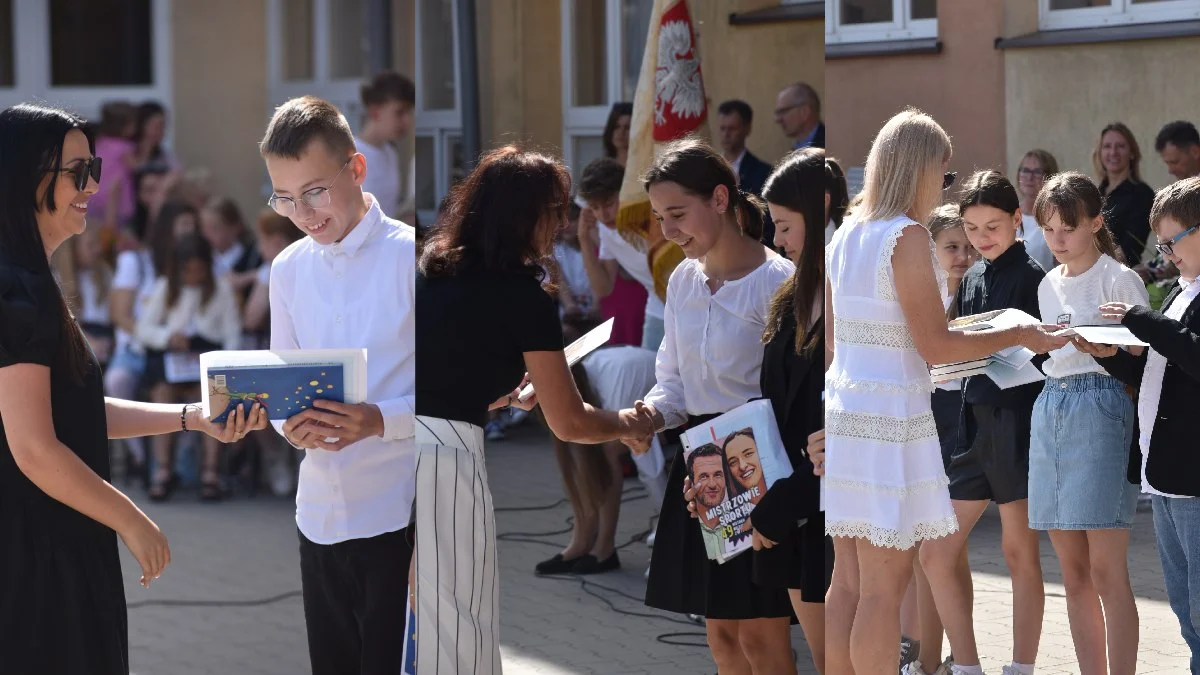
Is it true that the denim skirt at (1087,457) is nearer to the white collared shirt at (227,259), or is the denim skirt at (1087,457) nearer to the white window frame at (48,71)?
the white collared shirt at (227,259)

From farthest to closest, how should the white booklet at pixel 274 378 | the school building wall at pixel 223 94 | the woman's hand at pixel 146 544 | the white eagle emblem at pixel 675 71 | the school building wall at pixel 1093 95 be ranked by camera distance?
the school building wall at pixel 1093 95 → the white eagle emblem at pixel 675 71 → the school building wall at pixel 223 94 → the white booklet at pixel 274 378 → the woman's hand at pixel 146 544

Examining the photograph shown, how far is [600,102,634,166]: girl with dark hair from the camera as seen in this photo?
12.1 ft

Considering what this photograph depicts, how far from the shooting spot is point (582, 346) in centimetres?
343

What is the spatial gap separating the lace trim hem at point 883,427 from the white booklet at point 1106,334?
492 mm

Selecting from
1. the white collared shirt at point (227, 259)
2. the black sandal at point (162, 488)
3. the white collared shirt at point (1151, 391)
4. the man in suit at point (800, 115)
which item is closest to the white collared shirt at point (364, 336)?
the white collared shirt at point (227, 259)

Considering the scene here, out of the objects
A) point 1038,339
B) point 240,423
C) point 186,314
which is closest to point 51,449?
point 240,423

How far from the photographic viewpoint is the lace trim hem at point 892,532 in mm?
3199

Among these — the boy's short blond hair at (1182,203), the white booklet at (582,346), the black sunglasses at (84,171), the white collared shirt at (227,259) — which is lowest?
the white booklet at (582,346)

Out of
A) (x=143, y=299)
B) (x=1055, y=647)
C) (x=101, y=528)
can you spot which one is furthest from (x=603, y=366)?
(x=1055, y=647)

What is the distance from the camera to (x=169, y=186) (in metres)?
3.30

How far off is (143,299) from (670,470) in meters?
1.34

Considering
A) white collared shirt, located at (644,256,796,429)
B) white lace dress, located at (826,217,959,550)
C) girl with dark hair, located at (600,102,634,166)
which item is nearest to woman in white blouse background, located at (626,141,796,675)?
white collared shirt, located at (644,256,796,429)

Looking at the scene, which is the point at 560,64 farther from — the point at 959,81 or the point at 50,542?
the point at 50,542

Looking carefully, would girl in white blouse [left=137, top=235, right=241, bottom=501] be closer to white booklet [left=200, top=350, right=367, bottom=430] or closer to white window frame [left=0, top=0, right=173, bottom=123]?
white window frame [left=0, top=0, right=173, bottom=123]
